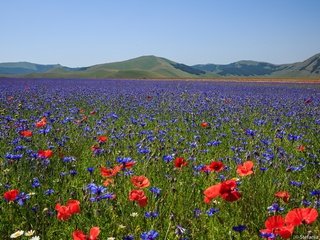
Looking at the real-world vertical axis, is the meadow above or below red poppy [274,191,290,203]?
below

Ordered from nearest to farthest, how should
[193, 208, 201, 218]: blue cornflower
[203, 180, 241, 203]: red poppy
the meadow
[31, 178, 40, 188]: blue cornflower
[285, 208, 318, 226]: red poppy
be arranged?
[285, 208, 318, 226]: red poppy → [203, 180, 241, 203]: red poppy → the meadow → [193, 208, 201, 218]: blue cornflower → [31, 178, 40, 188]: blue cornflower

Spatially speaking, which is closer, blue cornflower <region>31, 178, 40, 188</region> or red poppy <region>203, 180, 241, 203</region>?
red poppy <region>203, 180, 241, 203</region>

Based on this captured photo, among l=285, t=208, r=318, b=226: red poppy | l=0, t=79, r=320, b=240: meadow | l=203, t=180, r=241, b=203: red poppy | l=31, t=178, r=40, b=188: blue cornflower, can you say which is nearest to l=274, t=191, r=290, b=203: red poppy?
l=0, t=79, r=320, b=240: meadow

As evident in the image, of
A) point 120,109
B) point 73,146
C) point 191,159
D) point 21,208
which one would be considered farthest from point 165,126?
point 21,208

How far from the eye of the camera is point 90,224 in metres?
3.10

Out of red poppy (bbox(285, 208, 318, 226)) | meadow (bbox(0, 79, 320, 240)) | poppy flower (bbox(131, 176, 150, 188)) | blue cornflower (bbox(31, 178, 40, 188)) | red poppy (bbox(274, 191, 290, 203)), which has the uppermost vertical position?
red poppy (bbox(285, 208, 318, 226))

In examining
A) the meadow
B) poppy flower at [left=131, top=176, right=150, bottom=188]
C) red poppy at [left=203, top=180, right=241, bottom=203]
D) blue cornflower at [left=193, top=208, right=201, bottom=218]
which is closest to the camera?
red poppy at [left=203, top=180, right=241, bottom=203]

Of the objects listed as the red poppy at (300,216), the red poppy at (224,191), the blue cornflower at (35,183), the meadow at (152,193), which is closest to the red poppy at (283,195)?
the meadow at (152,193)

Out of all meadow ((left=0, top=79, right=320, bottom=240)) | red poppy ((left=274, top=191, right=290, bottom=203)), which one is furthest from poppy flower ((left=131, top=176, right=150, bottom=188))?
red poppy ((left=274, top=191, right=290, bottom=203))

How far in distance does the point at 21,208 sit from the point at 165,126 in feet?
14.9

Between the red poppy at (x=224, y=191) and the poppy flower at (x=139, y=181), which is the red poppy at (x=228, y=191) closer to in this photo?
the red poppy at (x=224, y=191)

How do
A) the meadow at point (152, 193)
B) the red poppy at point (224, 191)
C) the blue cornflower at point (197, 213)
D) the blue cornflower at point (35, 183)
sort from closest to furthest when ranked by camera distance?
the red poppy at point (224, 191) → the meadow at point (152, 193) → the blue cornflower at point (197, 213) → the blue cornflower at point (35, 183)

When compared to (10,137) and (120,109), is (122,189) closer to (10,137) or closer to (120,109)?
(10,137)

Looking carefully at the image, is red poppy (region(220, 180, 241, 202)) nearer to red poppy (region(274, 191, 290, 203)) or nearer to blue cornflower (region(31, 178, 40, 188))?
red poppy (region(274, 191, 290, 203))
